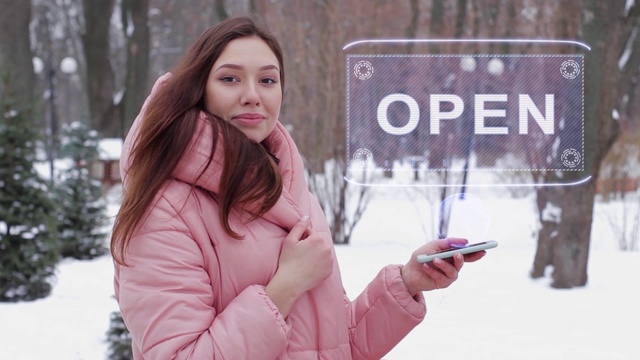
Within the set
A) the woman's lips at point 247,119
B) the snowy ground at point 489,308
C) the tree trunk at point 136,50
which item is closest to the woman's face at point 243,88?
the woman's lips at point 247,119

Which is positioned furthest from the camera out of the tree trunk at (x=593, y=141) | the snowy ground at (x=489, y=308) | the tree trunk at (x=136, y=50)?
the tree trunk at (x=136, y=50)

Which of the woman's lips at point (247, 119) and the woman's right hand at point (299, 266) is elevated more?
the woman's lips at point (247, 119)

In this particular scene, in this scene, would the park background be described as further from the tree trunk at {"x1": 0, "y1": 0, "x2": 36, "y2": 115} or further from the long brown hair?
the tree trunk at {"x1": 0, "y1": 0, "x2": 36, "y2": 115}

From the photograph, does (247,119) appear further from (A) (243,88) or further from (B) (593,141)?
(B) (593,141)

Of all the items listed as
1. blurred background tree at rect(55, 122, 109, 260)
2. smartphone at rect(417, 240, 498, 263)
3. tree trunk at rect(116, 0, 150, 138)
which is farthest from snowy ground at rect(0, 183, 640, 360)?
blurred background tree at rect(55, 122, 109, 260)

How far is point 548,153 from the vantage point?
115 inches

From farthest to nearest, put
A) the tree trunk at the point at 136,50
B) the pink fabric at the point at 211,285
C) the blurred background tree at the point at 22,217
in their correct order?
the blurred background tree at the point at 22,217
the tree trunk at the point at 136,50
the pink fabric at the point at 211,285

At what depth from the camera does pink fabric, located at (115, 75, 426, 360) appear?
1.31 meters

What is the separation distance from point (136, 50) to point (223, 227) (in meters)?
4.18

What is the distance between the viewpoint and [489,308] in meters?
4.21

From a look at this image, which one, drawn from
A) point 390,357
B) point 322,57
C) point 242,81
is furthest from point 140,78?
point 242,81

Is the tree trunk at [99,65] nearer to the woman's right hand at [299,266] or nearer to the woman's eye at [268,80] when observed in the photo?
the woman's eye at [268,80]

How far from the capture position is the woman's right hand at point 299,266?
1.42 m

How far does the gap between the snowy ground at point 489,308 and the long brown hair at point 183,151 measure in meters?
2.32
